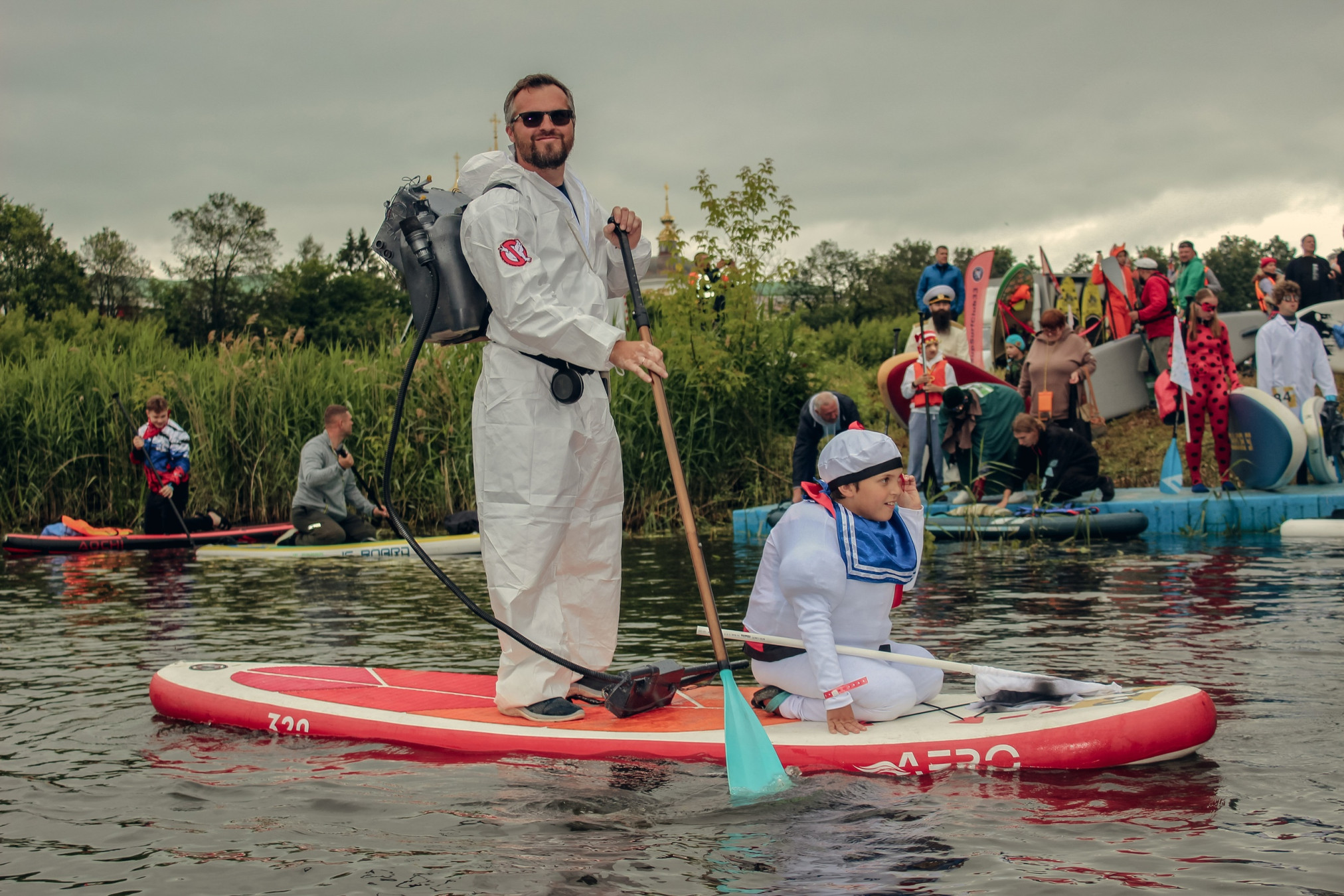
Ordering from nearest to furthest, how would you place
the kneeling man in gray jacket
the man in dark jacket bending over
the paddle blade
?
the man in dark jacket bending over
the kneeling man in gray jacket
the paddle blade

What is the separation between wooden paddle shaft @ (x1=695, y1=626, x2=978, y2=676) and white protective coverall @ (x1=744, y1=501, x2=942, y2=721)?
0.04m

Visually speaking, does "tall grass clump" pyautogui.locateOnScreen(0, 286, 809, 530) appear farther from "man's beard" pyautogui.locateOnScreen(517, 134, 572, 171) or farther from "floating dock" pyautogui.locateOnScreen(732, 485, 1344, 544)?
"man's beard" pyautogui.locateOnScreen(517, 134, 572, 171)

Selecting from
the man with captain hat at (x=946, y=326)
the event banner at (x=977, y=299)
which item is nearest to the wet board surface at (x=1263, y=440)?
the man with captain hat at (x=946, y=326)

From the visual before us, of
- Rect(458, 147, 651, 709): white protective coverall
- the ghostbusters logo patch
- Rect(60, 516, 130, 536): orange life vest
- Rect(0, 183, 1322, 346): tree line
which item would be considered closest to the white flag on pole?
Rect(458, 147, 651, 709): white protective coverall

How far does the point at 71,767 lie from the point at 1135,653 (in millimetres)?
4219

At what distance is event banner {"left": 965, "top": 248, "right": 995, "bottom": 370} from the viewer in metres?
14.7

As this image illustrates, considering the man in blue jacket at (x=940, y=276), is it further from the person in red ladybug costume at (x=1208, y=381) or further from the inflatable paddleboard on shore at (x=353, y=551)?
the inflatable paddleboard on shore at (x=353, y=551)

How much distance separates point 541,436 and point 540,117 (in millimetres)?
1095

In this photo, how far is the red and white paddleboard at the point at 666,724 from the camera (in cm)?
358

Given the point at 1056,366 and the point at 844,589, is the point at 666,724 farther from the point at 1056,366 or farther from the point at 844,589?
the point at 1056,366

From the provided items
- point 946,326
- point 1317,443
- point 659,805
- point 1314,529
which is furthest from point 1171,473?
point 659,805

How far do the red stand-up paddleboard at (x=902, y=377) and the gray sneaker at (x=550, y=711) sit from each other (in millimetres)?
8540

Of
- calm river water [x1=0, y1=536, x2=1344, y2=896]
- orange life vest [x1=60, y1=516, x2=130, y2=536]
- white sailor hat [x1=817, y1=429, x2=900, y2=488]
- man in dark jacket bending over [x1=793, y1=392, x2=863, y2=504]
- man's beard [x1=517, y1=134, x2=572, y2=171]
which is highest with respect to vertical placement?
man's beard [x1=517, y1=134, x2=572, y2=171]

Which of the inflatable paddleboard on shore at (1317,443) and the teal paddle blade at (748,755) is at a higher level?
the inflatable paddleboard on shore at (1317,443)
